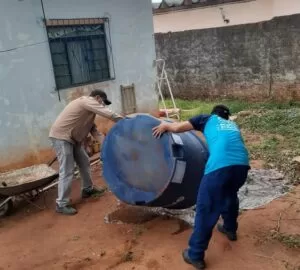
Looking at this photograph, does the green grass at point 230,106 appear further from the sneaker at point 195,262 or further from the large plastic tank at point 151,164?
the sneaker at point 195,262

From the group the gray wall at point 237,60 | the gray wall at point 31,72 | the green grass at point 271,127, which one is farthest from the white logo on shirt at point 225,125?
the gray wall at point 237,60

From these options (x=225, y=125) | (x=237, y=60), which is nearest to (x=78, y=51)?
(x=225, y=125)

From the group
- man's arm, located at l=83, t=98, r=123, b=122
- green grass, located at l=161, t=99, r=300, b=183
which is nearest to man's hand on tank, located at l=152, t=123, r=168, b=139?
man's arm, located at l=83, t=98, r=123, b=122

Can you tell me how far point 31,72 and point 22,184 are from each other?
2.60 meters

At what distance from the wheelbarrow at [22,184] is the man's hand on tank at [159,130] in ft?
6.08

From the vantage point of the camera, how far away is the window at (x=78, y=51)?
7.23 meters

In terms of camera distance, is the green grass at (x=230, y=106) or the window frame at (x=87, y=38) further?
the green grass at (x=230, y=106)

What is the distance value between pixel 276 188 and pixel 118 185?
7.30 feet

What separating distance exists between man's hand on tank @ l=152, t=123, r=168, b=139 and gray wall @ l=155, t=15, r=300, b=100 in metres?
7.64

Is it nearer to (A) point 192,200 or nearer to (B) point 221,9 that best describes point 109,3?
(A) point 192,200

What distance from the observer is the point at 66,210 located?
5.18 m

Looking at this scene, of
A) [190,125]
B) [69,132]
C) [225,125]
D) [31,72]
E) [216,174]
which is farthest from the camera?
[31,72]

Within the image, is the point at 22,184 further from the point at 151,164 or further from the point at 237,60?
the point at 237,60

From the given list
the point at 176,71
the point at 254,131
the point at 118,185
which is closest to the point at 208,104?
the point at 176,71
